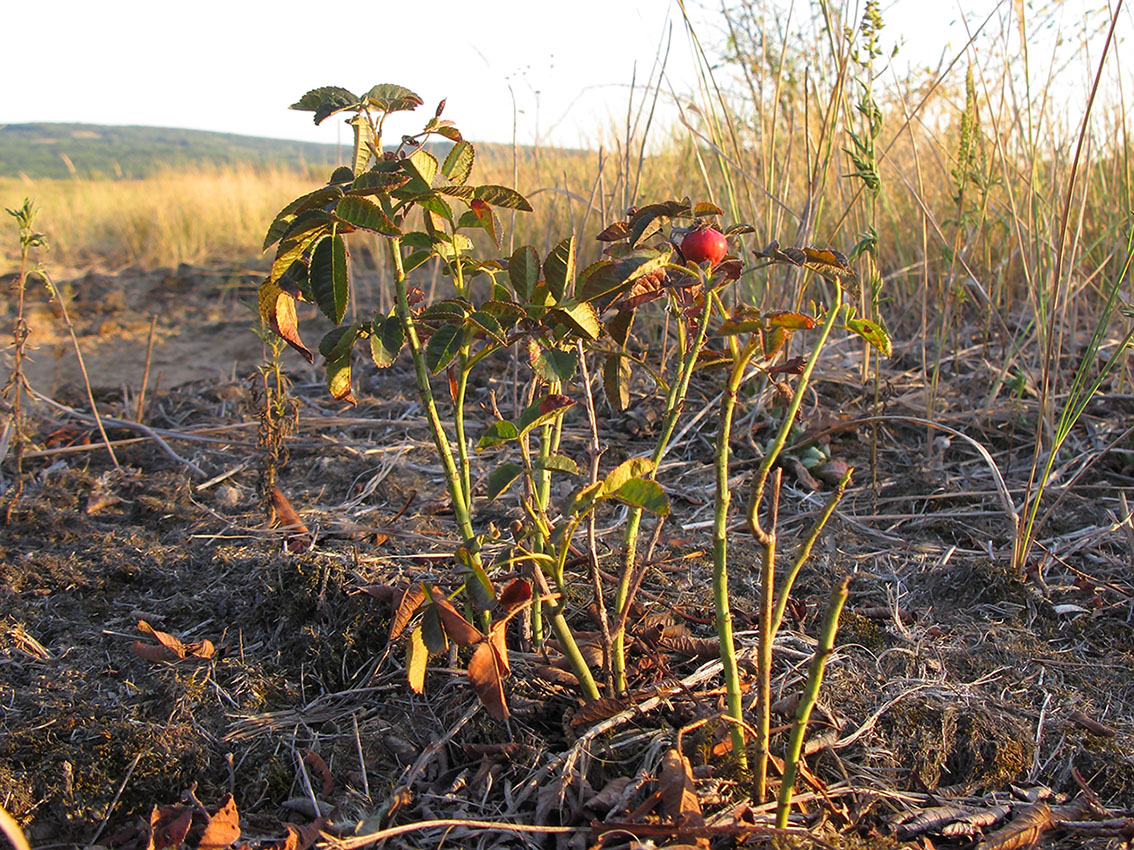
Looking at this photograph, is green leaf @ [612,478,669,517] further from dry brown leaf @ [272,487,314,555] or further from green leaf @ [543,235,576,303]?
dry brown leaf @ [272,487,314,555]

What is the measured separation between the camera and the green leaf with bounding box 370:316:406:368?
90 cm

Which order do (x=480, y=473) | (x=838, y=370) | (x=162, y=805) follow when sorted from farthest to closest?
(x=838, y=370) < (x=480, y=473) < (x=162, y=805)

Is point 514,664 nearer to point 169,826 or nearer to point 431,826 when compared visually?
point 431,826

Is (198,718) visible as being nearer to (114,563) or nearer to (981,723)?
(114,563)

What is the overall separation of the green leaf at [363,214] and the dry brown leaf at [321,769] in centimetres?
71

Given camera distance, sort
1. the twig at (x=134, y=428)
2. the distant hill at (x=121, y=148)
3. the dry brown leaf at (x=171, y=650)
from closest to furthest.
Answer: the dry brown leaf at (x=171, y=650) < the twig at (x=134, y=428) < the distant hill at (x=121, y=148)

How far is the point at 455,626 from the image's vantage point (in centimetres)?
89

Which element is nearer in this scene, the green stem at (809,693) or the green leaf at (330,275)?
the green stem at (809,693)

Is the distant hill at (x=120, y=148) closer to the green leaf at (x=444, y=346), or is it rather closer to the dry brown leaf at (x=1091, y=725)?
the green leaf at (x=444, y=346)

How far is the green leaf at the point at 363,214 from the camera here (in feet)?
2.63

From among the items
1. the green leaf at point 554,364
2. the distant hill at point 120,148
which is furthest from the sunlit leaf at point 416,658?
the distant hill at point 120,148

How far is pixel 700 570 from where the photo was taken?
4.91 ft

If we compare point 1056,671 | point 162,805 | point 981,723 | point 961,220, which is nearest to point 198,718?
point 162,805

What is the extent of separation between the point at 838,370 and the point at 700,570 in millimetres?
1254
